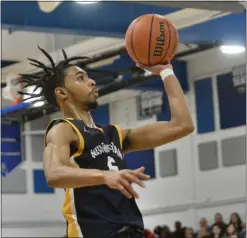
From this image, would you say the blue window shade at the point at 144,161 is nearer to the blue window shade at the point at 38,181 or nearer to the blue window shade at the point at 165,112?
the blue window shade at the point at 165,112

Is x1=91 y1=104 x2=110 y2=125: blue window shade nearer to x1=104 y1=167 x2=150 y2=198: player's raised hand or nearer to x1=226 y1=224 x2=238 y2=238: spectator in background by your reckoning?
x1=226 y1=224 x2=238 y2=238: spectator in background

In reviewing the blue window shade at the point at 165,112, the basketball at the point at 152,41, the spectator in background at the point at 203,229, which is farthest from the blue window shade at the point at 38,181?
the basketball at the point at 152,41

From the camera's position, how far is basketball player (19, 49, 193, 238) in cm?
439

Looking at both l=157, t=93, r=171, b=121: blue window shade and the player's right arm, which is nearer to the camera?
the player's right arm

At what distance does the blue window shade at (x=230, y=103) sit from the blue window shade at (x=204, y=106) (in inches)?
10.7

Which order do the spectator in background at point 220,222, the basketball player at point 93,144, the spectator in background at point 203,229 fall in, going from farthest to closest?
the spectator in background at point 203,229 < the spectator in background at point 220,222 < the basketball player at point 93,144

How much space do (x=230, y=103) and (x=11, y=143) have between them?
6.18 m

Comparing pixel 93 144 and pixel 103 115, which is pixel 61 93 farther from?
pixel 103 115

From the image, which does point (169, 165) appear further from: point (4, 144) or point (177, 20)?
point (177, 20)

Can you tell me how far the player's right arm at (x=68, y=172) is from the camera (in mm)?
3580

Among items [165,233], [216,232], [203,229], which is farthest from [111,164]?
[165,233]

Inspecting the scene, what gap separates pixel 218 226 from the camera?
15.0 meters

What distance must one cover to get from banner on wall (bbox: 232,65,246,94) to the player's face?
11666 millimetres

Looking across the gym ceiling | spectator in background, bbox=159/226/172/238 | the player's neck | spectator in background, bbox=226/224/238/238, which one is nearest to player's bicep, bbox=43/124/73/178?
the player's neck
